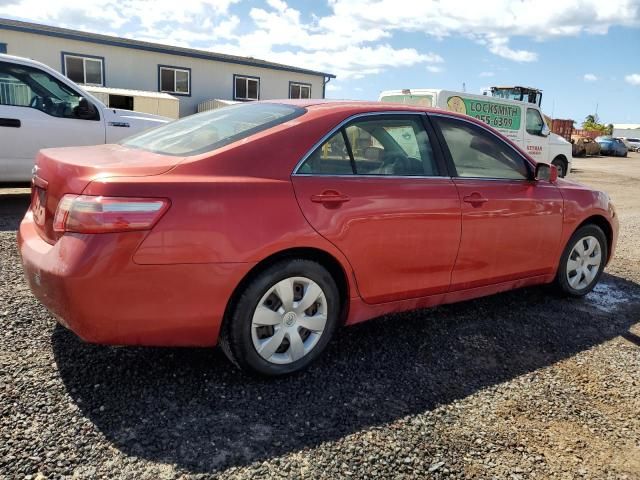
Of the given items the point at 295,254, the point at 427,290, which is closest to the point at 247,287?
the point at 295,254

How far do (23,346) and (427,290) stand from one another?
96.2 inches

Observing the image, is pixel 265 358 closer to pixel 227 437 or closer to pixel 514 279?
pixel 227 437

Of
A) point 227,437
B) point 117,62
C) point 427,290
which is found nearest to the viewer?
point 227,437

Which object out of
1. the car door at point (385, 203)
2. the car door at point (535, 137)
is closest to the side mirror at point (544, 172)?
the car door at point (385, 203)

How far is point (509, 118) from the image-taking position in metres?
13.8

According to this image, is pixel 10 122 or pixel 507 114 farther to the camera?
pixel 507 114

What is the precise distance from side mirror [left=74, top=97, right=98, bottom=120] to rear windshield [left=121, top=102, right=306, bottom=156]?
3855 millimetres

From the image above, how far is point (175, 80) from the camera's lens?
2136cm

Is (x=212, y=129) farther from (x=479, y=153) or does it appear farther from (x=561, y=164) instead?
(x=561, y=164)

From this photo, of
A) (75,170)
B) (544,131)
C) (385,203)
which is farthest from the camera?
(544,131)

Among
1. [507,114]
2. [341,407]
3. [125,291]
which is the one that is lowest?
[341,407]

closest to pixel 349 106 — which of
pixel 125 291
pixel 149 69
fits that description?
pixel 125 291

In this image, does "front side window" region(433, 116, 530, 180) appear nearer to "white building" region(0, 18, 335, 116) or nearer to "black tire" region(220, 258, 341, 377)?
"black tire" region(220, 258, 341, 377)

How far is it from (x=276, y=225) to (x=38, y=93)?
5398 millimetres
